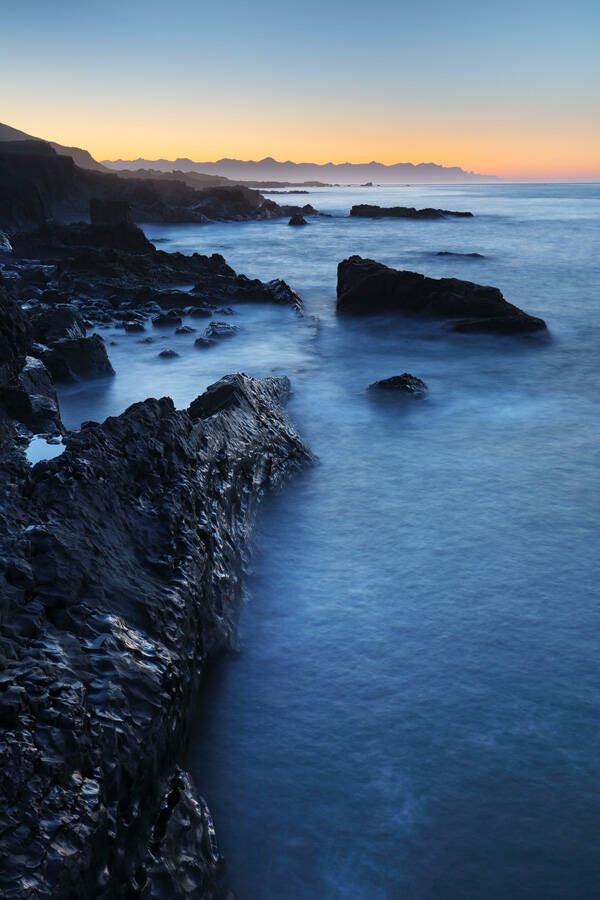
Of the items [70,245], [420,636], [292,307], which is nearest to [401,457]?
[420,636]

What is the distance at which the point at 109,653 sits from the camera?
363 cm

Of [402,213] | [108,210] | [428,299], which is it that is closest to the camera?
[428,299]

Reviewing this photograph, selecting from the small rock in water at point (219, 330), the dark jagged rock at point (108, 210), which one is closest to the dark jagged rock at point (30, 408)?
the small rock in water at point (219, 330)

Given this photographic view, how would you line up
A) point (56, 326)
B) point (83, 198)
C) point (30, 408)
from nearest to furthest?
1. point (30, 408)
2. point (56, 326)
3. point (83, 198)

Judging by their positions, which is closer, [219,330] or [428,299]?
[219,330]

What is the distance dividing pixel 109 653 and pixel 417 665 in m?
2.93

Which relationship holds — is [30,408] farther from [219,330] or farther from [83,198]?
[83,198]

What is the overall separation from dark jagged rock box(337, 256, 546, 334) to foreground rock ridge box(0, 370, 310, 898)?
50.6 ft

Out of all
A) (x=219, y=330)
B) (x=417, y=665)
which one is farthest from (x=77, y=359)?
(x=417, y=665)

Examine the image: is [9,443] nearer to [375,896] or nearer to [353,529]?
[353,529]

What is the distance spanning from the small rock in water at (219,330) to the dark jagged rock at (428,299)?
5.07 meters

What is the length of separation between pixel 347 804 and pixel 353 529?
3938 millimetres

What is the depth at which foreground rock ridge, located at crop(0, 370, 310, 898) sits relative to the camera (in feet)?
9.27

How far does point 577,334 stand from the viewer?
1948 cm
